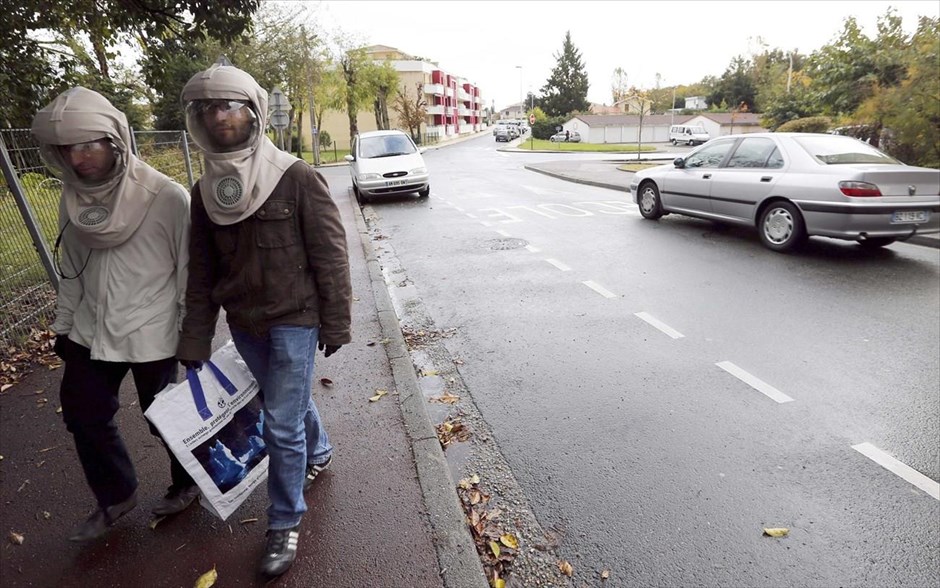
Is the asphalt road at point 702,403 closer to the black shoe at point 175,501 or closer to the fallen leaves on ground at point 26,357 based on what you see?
the black shoe at point 175,501

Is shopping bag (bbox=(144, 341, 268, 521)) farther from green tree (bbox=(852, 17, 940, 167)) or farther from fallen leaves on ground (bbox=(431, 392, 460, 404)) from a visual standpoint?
green tree (bbox=(852, 17, 940, 167))

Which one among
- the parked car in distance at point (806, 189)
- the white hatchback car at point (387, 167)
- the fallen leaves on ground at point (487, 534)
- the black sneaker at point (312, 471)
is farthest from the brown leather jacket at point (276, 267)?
the white hatchback car at point (387, 167)

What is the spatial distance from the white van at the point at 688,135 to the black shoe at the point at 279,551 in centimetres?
5188

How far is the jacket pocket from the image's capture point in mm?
2119

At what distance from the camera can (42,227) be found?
4.83 metres

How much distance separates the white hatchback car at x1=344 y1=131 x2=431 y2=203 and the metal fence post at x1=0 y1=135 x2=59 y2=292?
924 centimetres

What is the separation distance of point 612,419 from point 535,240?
19.2ft

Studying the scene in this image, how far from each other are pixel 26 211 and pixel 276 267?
3904mm

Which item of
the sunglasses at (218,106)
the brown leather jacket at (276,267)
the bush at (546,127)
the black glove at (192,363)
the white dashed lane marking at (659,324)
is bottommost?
the white dashed lane marking at (659,324)

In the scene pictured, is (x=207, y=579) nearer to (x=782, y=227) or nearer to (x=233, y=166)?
(x=233, y=166)

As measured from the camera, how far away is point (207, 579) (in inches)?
91.0

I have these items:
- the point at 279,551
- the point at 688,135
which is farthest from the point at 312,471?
the point at 688,135

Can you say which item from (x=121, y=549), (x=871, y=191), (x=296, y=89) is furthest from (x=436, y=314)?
(x=296, y=89)

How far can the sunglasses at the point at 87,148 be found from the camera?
2092 mm
